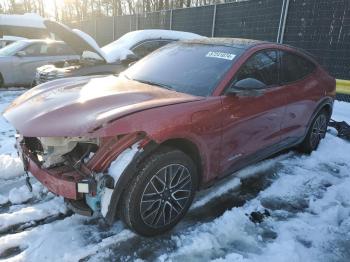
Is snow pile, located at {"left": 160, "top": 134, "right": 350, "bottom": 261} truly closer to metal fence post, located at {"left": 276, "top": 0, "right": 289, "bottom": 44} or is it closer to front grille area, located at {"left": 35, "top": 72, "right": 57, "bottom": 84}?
front grille area, located at {"left": 35, "top": 72, "right": 57, "bottom": 84}

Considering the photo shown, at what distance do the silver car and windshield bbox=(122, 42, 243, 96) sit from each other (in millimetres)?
6384

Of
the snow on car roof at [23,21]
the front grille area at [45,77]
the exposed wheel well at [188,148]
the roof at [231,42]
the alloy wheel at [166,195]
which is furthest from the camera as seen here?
the snow on car roof at [23,21]

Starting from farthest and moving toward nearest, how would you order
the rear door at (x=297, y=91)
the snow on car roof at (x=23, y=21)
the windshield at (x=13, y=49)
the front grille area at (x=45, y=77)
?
1. the snow on car roof at (x=23, y=21)
2. the windshield at (x=13, y=49)
3. the front grille area at (x=45, y=77)
4. the rear door at (x=297, y=91)

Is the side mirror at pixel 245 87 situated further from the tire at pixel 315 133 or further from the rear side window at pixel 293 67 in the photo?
the tire at pixel 315 133

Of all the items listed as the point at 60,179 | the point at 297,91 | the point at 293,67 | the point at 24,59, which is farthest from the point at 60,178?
the point at 24,59

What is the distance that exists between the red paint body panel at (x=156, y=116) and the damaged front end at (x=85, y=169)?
0.04ft

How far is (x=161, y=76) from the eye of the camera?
13.0 feet

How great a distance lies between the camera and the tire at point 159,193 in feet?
9.66

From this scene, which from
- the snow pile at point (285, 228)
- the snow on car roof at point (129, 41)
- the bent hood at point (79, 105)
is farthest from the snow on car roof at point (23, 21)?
the snow pile at point (285, 228)

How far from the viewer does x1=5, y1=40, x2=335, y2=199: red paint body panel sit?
280cm

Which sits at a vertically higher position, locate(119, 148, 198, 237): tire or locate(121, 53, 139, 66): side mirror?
locate(121, 53, 139, 66): side mirror

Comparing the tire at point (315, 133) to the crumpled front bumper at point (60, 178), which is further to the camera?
the tire at point (315, 133)

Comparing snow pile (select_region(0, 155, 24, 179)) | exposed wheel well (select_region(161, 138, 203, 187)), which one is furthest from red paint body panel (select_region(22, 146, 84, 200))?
snow pile (select_region(0, 155, 24, 179))

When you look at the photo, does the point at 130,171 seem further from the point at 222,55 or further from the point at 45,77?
the point at 45,77
